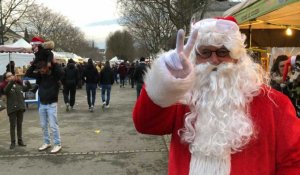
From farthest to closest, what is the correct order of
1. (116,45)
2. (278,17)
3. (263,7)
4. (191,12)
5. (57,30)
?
(116,45) < (57,30) < (191,12) < (278,17) < (263,7)

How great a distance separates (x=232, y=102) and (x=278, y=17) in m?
4.41

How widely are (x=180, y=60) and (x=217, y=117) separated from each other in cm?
42

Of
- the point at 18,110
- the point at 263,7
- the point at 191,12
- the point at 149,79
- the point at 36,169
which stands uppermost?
the point at 191,12

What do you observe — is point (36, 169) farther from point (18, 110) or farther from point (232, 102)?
point (232, 102)

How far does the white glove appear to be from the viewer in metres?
1.99

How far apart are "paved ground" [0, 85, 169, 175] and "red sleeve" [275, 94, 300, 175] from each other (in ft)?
14.8

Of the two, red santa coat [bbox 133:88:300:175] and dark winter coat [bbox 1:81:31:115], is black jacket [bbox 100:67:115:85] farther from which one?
red santa coat [bbox 133:88:300:175]

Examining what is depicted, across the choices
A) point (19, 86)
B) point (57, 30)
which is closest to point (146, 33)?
point (57, 30)

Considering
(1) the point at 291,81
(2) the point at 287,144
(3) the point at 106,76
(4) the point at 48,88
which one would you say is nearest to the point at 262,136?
(2) the point at 287,144

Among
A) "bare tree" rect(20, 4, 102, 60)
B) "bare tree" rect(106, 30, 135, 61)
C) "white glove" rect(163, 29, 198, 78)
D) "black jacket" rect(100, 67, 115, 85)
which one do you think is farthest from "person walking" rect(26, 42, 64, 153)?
"bare tree" rect(106, 30, 135, 61)

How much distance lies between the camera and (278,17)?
20.7 ft

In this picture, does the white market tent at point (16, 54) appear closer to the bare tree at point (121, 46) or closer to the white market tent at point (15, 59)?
the white market tent at point (15, 59)

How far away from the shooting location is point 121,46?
338ft

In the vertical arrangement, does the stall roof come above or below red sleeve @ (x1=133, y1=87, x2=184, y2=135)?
above
